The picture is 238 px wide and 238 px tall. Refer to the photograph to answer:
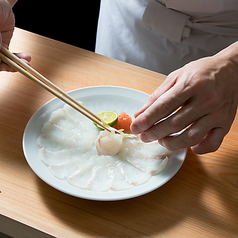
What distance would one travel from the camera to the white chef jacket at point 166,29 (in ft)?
4.79

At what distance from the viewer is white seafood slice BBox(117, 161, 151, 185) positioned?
3.34 feet

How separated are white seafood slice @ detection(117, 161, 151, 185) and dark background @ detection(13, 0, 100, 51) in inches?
96.9

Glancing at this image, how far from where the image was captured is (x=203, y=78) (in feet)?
3.32

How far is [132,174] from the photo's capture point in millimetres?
1050

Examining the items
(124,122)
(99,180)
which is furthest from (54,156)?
(124,122)

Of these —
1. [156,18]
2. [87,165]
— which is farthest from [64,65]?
[87,165]

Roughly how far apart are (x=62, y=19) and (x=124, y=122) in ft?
8.49

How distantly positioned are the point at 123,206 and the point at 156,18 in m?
0.91

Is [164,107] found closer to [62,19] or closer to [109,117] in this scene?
[109,117]

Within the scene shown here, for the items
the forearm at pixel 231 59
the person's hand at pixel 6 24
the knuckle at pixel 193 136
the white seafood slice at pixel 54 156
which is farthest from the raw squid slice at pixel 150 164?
the person's hand at pixel 6 24

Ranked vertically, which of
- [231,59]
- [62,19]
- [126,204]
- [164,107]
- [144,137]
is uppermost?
[231,59]

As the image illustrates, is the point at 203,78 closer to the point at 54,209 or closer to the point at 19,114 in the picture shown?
the point at 54,209

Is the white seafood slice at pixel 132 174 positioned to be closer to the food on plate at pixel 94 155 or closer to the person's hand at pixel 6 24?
the food on plate at pixel 94 155

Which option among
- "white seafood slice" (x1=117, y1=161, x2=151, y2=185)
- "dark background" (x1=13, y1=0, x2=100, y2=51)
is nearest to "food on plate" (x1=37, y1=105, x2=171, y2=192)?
"white seafood slice" (x1=117, y1=161, x2=151, y2=185)
